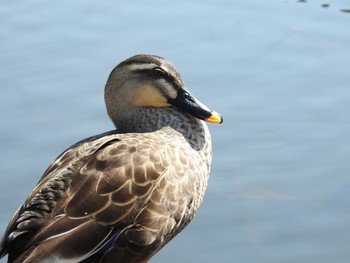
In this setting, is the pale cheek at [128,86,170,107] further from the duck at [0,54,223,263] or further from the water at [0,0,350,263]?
the water at [0,0,350,263]

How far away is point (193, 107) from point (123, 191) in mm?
926

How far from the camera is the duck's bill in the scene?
722 centimetres

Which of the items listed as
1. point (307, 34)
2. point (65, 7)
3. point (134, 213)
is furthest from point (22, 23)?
point (134, 213)

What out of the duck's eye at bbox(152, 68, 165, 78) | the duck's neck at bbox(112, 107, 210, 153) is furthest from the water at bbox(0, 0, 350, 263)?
the duck's eye at bbox(152, 68, 165, 78)

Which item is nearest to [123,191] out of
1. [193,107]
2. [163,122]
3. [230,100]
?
[163,122]

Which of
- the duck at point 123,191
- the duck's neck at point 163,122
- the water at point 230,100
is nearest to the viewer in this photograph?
the duck at point 123,191

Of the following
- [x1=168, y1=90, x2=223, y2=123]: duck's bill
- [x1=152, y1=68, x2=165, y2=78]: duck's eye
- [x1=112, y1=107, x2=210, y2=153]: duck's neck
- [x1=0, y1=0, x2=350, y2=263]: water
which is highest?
[x1=152, y1=68, x2=165, y2=78]: duck's eye

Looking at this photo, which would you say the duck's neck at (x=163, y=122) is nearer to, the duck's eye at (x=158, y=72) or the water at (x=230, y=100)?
the duck's eye at (x=158, y=72)

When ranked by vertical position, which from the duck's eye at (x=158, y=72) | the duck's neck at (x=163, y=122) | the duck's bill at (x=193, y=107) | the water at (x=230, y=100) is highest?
the duck's eye at (x=158, y=72)

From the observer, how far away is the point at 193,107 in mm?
7215

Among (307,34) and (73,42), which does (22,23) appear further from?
(307,34)

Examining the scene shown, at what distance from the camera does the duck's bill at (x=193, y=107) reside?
7219 millimetres

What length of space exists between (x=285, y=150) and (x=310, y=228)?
32.4 inches

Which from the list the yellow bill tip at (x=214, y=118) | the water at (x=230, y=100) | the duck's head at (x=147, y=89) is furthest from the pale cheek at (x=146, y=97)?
the water at (x=230, y=100)
